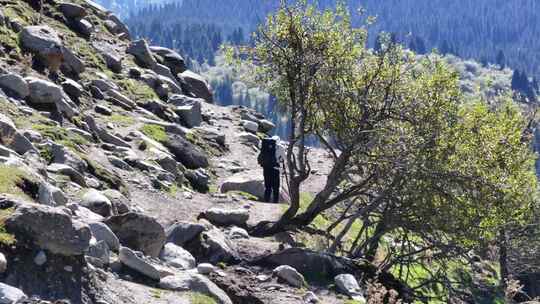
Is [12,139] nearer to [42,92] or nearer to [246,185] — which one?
[42,92]

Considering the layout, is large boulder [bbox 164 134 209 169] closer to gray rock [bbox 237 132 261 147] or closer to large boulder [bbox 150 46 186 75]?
gray rock [bbox 237 132 261 147]

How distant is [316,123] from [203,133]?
565 inches

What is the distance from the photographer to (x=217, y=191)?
88.9 ft

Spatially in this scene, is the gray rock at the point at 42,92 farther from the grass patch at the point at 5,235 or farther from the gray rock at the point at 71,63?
the grass patch at the point at 5,235

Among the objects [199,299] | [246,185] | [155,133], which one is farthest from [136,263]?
[155,133]

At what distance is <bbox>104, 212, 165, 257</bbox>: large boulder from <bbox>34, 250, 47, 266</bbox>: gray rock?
3638mm

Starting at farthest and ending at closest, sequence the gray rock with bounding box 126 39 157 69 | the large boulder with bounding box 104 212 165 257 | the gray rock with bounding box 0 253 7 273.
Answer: the gray rock with bounding box 126 39 157 69 → the large boulder with bounding box 104 212 165 257 → the gray rock with bounding box 0 253 7 273

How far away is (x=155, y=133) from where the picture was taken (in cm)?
2922

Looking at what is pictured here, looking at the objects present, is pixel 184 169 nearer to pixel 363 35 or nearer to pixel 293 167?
pixel 293 167

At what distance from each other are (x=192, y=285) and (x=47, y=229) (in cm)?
317

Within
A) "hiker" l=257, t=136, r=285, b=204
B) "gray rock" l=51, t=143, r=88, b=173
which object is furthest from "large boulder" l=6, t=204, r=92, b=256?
"hiker" l=257, t=136, r=285, b=204

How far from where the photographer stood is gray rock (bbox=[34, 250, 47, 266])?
9.02m

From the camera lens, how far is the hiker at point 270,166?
24.8 m

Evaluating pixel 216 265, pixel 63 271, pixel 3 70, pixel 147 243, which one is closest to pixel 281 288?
pixel 216 265
